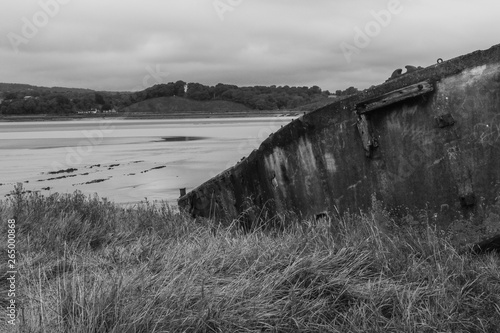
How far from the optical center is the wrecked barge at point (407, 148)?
202 inches

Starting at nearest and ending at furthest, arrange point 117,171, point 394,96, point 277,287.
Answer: point 277,287 → point 394,96 → point 117,171

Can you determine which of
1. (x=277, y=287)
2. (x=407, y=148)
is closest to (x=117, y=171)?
(x=407, y=148)

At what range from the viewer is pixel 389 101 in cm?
554

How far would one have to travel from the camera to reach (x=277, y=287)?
4137mm

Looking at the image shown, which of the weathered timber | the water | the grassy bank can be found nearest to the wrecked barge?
the weathered timber

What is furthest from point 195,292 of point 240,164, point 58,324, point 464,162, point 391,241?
point 240,164

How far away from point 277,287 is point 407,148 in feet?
7.04

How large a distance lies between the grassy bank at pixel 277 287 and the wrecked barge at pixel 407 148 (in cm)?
41

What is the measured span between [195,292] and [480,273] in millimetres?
2031

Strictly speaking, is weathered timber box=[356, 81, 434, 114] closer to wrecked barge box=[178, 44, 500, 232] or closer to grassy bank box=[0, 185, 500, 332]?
wrecked barge box=[178, 44, 500, 232]

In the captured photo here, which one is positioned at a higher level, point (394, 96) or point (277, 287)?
point (394, 96)

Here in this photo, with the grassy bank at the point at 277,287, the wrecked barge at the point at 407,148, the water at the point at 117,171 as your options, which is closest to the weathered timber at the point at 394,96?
the wrecked barge at the point at 407,148

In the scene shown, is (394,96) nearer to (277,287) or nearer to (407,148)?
(407,148)

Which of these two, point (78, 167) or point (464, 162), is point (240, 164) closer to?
point (464, 162)
